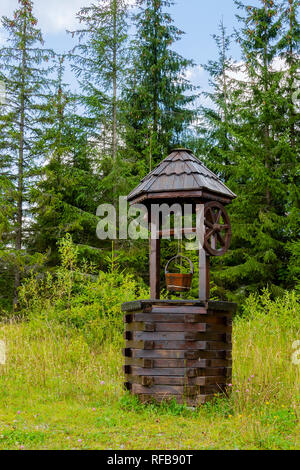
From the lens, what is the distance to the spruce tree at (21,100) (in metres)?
16.1

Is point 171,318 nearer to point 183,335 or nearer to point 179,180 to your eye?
point 183,335

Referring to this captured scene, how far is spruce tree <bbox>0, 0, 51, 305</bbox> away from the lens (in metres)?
16.1

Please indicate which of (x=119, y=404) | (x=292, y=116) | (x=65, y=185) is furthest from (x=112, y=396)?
(x=292, y=116)

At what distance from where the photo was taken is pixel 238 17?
17.2 m

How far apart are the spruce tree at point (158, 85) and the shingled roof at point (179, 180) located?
11.3 meters

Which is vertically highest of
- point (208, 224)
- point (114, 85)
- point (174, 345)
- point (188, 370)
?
point (114, 85)

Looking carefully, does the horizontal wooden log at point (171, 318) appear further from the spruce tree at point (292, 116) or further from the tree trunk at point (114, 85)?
the tree trunk at point (114, 85)

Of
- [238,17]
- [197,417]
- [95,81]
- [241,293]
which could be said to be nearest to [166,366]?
[197,417]

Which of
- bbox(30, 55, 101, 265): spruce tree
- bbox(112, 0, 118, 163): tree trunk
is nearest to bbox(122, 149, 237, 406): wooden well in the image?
bbox(30, 55, 101, 265): spruce tree

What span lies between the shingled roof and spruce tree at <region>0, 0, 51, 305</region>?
401 inches

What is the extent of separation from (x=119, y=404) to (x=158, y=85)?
47.9 ft

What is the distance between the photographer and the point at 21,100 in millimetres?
16625

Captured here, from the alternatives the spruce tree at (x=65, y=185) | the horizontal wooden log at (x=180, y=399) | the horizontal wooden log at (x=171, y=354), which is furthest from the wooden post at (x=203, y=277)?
the spruce tree at (x=65, y=185)
